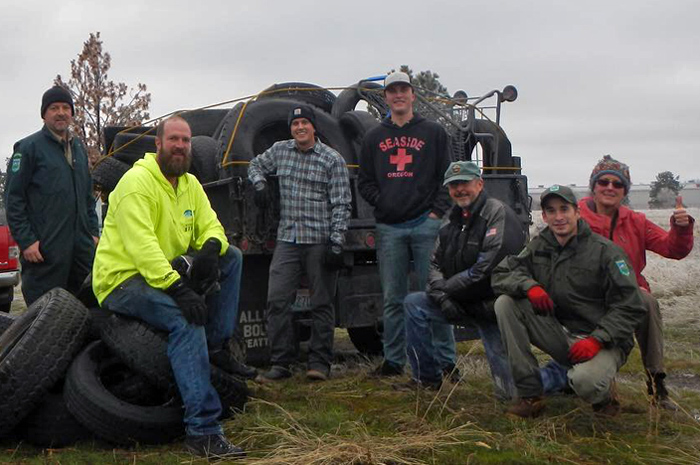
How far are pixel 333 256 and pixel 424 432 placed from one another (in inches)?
80.6

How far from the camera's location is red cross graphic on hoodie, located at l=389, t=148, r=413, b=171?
20.8 feet

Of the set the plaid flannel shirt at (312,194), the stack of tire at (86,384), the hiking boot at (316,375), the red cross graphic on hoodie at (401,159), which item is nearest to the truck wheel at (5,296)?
the plaid flannel shirt at (312,194)

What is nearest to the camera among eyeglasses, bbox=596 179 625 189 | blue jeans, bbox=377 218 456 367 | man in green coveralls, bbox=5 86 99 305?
eyeglasses, bbox=596 179 625 189

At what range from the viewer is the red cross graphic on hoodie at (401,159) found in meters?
6.34

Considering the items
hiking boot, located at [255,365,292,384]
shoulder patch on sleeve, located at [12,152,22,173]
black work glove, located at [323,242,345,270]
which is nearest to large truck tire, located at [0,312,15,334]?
shoulder patch on sleeve, located at [12,152,22,173]

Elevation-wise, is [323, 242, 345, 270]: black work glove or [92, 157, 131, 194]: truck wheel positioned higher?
[92, 157, 131, 194]: truck wheel

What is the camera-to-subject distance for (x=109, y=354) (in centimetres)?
507

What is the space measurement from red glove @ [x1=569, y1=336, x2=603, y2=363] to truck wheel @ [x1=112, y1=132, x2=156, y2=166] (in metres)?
4.82

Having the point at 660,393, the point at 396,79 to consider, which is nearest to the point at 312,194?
the point at 396,79

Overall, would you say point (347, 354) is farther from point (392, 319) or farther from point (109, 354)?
point (109, 354)

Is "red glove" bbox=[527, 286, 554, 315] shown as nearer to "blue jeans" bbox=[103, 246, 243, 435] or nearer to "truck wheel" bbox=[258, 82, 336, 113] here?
"blue jeans" bbox=[103, 246, 243, 435]

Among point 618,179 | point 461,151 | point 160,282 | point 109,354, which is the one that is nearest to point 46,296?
point 109,354

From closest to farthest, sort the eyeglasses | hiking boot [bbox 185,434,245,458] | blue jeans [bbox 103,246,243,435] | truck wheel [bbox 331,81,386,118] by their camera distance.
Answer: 1. hiking boot [bbox 185,434,245,458]
2. blue jeans [bbox 103,246,243,435]
3. the eyeglasses
4. truck wheel [bbox 331,81,386,118]

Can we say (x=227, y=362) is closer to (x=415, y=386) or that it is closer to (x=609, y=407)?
(x=415, y=386)
